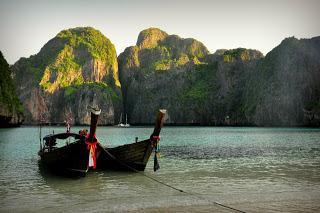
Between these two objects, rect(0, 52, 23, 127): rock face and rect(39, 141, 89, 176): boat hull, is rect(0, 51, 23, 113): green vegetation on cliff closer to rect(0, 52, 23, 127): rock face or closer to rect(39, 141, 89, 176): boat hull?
rect(0, 52, 23, 127): rock face

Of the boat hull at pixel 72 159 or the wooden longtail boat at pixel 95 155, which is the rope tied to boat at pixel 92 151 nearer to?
the wooden longtail boat at pixel 95 155

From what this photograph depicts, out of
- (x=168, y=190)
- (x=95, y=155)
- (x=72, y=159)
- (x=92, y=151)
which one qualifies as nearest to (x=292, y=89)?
(x=95, y=155)

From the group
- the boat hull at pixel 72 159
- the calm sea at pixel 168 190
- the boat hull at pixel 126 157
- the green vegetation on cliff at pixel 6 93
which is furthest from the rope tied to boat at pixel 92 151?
the green vegetation on cliff at pixel 6 93

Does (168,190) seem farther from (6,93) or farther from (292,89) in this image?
(292,89)

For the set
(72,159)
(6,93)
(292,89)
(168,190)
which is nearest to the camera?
(168,190)

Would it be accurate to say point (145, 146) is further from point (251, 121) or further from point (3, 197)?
point (251, 121)

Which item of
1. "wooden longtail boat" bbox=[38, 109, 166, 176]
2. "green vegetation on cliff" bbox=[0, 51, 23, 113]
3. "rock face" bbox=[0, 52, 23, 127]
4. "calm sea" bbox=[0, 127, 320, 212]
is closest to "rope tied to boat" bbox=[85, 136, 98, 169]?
"wooden longtail boat" bbox=[38, 109, 166, 176]

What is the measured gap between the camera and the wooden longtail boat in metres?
22.8

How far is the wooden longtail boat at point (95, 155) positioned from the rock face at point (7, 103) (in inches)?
3945

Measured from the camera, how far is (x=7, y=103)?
122m

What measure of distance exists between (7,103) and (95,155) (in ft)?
359

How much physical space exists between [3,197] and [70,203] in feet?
13.8

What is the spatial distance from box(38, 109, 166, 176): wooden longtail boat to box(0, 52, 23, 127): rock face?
100209mm

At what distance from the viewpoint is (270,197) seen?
17.4 metres
